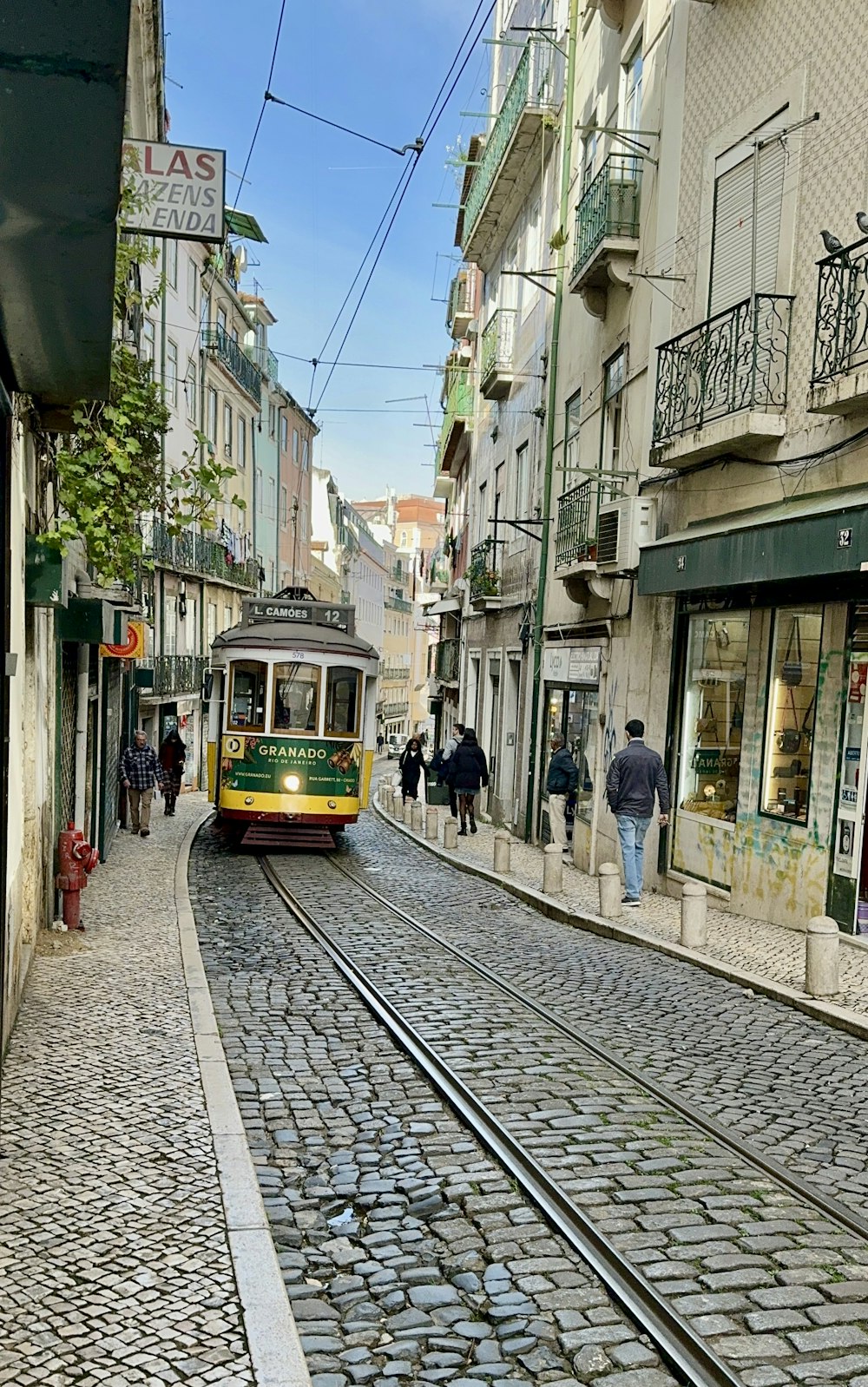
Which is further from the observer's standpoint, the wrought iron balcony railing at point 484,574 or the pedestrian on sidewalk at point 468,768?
the wrought iron balcony railing at point 484,574

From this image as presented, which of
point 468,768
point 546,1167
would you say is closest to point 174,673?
point 468,768

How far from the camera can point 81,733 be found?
13414mm

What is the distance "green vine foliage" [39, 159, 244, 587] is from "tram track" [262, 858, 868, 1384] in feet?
12.3

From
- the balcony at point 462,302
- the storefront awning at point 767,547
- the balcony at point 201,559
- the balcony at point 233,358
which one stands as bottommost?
the storefront awning at point 767,547

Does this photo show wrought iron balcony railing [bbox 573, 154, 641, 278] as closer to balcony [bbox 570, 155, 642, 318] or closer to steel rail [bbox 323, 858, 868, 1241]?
balcony [bbox 570, 155, 642, 318]

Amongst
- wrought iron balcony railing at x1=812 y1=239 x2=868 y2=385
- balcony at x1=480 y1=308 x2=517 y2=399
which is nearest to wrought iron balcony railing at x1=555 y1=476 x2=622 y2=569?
wrought iron balcony railing at x1=812 y1=239 x2=868 y2=385

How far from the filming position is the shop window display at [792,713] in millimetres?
10227

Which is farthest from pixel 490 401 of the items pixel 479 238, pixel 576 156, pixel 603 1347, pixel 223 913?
pixel 603 1347

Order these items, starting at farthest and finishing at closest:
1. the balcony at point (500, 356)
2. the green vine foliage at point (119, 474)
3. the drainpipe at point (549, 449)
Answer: the balcony at point (500, 356) → the drainpipe at point (549, 449) → the green vine foliage at point (119, 474)

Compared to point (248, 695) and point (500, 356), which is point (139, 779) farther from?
point (500, 356)

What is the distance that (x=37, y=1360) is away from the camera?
11.8ft

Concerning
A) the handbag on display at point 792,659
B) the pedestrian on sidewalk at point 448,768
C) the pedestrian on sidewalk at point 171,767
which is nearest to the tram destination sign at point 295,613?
the pedestrian on sidewalk at point 448,768

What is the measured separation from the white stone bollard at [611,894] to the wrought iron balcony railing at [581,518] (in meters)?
5.05

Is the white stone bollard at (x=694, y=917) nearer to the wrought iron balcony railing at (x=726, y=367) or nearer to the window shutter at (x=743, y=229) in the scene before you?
the wrought iron balcony railing at (x=726, y=367)
